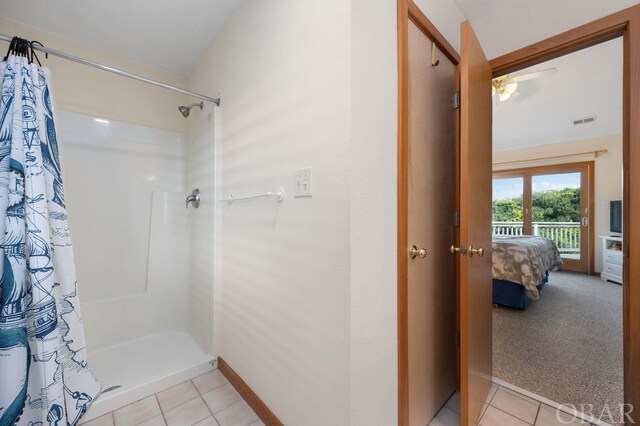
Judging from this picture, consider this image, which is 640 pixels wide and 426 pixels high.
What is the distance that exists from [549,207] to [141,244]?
7009mm

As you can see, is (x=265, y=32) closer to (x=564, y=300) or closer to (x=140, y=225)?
(x=140, y=225)

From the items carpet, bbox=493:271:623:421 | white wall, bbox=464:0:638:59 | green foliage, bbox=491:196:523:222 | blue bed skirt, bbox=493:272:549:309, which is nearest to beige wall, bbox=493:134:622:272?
green foliage, bbox=491:196:523:222

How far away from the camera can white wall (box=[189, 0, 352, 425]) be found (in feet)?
3.29

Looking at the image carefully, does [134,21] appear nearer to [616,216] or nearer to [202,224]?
[202,224]

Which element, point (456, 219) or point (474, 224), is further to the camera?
point (456, 219)

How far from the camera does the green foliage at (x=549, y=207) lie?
5000 millimetres

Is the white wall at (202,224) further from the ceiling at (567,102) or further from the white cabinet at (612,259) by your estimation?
the white cabinet at (612,259)

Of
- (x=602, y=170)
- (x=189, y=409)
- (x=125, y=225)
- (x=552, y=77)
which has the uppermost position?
(x=552, y=77)

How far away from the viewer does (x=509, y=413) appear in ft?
4.77

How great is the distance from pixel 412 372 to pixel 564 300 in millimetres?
3421

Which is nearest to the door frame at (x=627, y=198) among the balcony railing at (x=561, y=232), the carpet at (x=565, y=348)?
the carpet at (x=565, y=348)

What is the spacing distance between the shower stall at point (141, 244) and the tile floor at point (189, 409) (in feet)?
0.36

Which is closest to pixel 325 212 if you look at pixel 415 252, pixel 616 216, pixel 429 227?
pixel 415 252

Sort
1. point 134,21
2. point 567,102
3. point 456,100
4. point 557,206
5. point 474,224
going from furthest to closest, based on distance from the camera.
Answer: point 557,206, point 567,102, point 134,21, point 456,100, point 474,224
